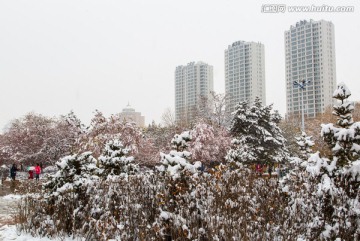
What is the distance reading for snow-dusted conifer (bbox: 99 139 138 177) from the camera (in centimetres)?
920

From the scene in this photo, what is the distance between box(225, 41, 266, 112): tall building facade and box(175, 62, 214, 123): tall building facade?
539cm

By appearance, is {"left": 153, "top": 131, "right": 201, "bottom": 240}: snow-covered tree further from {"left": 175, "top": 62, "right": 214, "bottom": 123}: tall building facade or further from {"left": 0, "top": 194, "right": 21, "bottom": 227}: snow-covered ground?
{"left": 175, "top": 62, "right": 214, "bottom": 123}: tall building facade

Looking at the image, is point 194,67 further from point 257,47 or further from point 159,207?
point 159,207

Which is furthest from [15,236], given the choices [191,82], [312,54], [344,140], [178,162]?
[191,82]

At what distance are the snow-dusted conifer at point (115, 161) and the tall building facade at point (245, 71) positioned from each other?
62967mm

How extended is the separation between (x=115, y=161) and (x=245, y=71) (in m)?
66.5

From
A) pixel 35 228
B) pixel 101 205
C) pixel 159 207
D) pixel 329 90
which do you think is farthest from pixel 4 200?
pixel 329 90

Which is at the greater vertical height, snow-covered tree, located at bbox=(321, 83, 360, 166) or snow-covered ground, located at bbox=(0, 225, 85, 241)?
snow-covered tree, located at bbox=(321, 83, 360, 166)

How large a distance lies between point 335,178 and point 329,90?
6228 centimetres

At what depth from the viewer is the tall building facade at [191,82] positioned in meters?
79.5

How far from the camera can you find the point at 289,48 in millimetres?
59469

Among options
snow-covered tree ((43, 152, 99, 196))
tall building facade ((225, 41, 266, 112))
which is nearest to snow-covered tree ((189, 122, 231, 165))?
snow-covered tree ((43, 152, 99, 196))

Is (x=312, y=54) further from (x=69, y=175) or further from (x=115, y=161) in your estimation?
(x=69, y=175)

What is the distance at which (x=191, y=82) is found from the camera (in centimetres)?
8156
